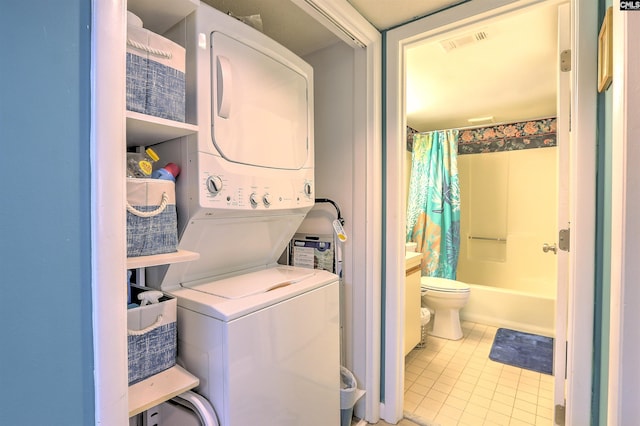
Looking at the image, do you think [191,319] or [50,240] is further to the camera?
[191,319]

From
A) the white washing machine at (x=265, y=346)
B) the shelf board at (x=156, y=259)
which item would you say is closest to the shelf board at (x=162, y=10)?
the shelf board at (x=156, y=259)

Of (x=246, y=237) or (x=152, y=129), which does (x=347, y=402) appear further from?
(x=152, y=129)

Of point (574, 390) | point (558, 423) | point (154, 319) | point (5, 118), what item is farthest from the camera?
point (558, 423)

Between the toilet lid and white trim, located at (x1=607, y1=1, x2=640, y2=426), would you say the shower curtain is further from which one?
white trim, located at (x1=607, y1=1, x2=640, y2=426)

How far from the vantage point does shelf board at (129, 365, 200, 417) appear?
89 cm

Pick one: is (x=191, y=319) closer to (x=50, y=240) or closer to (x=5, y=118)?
(x=50, y=240)

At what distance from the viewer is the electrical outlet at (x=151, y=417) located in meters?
1.11

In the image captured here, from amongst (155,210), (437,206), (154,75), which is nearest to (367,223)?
(155,210)

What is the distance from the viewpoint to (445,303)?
110 inches

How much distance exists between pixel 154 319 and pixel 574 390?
1674 mm

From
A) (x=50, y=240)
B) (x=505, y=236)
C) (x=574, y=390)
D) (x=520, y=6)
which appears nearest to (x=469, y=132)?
(x=505, y=236)

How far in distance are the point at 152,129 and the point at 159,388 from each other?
2.68 ft

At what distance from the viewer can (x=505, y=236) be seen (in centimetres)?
393

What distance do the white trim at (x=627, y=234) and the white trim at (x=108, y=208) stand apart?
1136 mm
